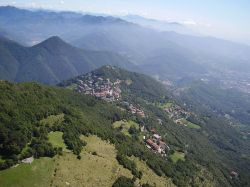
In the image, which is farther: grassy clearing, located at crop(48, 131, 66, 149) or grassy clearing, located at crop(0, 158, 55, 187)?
grassy clearing, located at crop(48, 131, 66, 149)

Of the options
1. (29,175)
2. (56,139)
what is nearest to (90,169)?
(56,139)

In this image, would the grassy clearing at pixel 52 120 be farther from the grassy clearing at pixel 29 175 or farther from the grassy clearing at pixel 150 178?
the grassy clearing at pixel 150 178

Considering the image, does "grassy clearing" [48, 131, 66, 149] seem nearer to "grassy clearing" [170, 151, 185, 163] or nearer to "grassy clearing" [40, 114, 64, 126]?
"grassy clearing" [40, 114, 64, 126]

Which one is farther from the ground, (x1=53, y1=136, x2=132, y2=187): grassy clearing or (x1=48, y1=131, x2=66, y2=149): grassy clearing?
(x1=48, y1=131, x2=66, y2=149): grassy clearing

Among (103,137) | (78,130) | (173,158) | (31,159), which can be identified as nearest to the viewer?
(31,159)

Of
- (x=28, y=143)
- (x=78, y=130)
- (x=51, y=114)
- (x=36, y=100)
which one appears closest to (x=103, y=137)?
(x=78, y=130)

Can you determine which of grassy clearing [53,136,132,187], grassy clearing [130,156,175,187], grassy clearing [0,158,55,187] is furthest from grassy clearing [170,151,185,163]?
grassy clearing [0,158,55,187]

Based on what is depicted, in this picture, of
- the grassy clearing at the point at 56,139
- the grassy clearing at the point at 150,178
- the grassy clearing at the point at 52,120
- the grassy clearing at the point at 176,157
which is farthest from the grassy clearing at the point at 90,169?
the grassy clearing at the point at 176,157

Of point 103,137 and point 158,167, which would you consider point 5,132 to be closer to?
point 103,137
